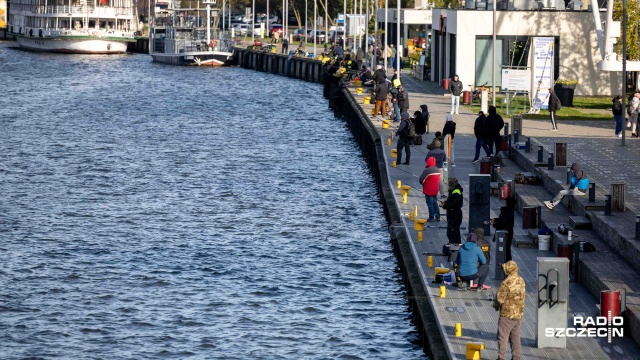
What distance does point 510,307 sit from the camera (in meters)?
21.3

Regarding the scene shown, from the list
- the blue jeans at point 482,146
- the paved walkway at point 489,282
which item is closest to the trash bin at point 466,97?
the paved walkway at point 489,282

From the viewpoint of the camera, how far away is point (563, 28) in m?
67.1

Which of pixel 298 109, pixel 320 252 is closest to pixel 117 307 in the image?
pixel 320 252

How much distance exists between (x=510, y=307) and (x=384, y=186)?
791 inches

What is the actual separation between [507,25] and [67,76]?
59480 millimetres

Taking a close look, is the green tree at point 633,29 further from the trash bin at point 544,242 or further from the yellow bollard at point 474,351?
the yellow bollard at point 474,351

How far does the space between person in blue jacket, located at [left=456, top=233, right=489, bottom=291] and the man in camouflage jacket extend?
179 inches

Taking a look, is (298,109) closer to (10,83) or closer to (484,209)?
(10,83)

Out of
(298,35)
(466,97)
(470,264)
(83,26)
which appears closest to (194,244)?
(470,264)

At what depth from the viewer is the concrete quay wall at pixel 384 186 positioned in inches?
958

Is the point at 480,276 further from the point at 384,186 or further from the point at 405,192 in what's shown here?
the point at 384,186

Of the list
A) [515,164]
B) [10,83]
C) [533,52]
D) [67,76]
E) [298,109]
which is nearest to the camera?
[515,164]

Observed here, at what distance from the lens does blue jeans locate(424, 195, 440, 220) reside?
110ft

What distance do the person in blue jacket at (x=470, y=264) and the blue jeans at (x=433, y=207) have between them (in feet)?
23.6
